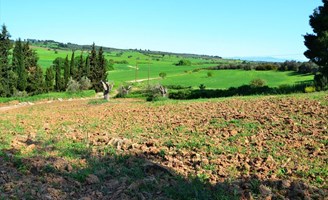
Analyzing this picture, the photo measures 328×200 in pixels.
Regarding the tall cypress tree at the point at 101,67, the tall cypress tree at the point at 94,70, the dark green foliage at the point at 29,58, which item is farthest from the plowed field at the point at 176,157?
the tall cypress tree at the point at 101,67

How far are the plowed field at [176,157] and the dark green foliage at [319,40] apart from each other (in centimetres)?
1888

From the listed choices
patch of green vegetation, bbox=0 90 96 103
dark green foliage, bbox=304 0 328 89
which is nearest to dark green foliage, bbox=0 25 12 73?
patch of green vegetation, bbox=0 90 96 103

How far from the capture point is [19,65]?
51875 millimetres

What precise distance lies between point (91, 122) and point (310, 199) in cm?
929

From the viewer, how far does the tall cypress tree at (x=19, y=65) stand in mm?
51800

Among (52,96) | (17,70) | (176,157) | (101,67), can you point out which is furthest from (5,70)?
(176,157)

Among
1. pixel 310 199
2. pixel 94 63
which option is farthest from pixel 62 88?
pixel 310 199

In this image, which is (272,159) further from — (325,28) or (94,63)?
(94,63)

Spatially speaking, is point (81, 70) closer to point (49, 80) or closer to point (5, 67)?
point (49, 80)

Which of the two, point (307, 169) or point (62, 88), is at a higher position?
point (307, 169)

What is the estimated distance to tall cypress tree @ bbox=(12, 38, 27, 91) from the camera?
51800 mm

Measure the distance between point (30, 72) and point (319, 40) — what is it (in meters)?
43.1

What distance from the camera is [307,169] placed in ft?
24.7

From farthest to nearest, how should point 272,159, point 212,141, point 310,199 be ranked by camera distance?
1. point 212,141
2. point 272,159
3. point 310,199
